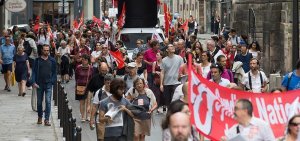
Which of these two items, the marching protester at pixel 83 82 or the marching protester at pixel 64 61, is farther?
→ the marching protester at pixel 64 61

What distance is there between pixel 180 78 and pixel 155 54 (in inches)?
162

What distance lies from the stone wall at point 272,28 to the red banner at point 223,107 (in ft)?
57.1

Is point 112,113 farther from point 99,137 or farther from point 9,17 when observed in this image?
point 9,17

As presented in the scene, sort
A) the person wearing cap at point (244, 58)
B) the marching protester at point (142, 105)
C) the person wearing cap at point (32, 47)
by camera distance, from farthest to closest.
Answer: the person wearing cap at point (32, 47) < the person wearing cap at point (244, 58) < the marching protester at point (142, 105)

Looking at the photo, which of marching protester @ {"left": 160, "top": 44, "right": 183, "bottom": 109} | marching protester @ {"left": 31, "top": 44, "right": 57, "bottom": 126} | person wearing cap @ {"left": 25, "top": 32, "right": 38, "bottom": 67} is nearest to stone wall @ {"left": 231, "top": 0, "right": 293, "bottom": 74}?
person wearing cap @ {"left": 25, "top": 32, "right": 38, "bottom": 67}

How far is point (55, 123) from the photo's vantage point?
20609 millimetres

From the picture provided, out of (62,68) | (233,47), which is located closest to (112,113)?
(233,47)

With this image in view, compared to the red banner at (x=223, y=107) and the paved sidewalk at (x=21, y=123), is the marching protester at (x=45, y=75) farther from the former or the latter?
the red banner at (x=223, y=107)

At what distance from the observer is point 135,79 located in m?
15.8

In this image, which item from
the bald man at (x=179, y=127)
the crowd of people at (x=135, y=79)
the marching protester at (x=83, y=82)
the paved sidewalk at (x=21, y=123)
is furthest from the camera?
the marching protester at (x=83, y=82)

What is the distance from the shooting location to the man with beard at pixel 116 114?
13.4m

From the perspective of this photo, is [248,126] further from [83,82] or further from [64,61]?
[64,61]

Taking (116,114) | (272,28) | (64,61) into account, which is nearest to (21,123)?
(116,114)

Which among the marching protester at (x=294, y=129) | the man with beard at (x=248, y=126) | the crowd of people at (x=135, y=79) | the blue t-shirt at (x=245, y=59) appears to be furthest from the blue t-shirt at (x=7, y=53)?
the marching protester at (x=294, y=129)
